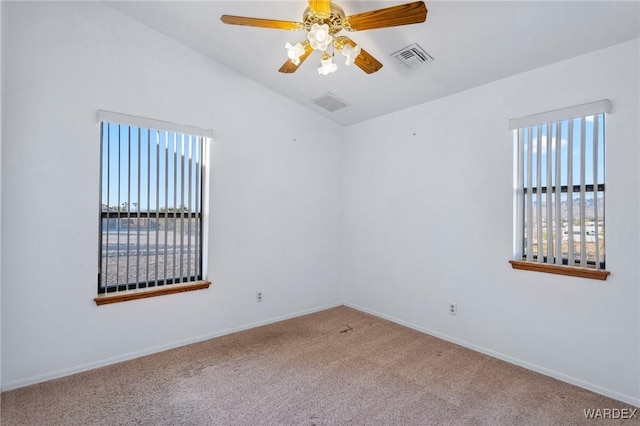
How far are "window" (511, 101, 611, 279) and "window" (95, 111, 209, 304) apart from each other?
10.1ft

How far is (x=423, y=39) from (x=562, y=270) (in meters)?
2.16

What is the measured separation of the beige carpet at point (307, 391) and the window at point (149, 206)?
72cm

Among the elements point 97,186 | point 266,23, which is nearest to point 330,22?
point 266,23

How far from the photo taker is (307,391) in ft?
7.80

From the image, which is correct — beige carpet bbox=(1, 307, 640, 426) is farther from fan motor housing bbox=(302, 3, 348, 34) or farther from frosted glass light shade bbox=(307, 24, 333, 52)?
fan motor housing bbox=(302, 3, 348, 34)

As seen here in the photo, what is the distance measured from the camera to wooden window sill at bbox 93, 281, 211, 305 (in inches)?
108

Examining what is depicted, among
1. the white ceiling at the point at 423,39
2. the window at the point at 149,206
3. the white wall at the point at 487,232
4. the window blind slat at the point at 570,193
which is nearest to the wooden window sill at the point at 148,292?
the window at the point at 149,206

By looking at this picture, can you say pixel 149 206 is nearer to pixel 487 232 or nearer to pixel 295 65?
pixel 295 65

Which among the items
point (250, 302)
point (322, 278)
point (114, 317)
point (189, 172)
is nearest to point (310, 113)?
point (189, 172)

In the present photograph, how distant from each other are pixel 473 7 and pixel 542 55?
79cm

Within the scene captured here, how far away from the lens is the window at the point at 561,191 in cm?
242

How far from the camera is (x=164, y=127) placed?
304cm

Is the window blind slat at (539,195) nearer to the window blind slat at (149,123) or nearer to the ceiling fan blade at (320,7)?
the ceiling fan blade at (320,7)

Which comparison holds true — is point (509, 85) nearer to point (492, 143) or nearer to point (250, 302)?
point (492, 143)
